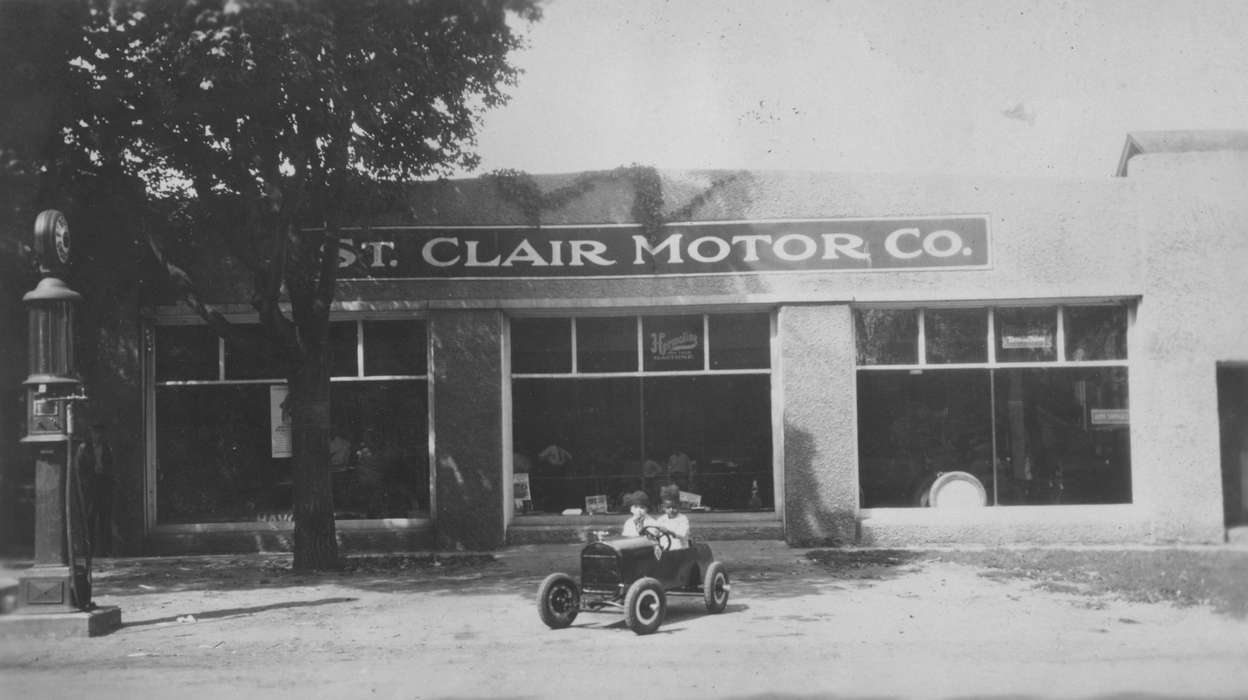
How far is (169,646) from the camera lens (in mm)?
9430

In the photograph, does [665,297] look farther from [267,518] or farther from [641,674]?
[641,674]

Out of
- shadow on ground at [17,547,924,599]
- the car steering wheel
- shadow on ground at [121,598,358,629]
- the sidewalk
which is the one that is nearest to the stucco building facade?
→ the sidewalk

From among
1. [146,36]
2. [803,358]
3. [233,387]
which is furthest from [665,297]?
[146,36]

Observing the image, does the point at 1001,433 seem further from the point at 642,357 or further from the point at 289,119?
the point at 289,119

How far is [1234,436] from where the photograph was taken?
1533 cm

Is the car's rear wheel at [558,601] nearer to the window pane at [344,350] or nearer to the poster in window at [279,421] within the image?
the window pane at [344,350]

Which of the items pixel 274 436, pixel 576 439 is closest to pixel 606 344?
pixel 576 439

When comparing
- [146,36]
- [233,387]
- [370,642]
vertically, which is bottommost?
[370,642]

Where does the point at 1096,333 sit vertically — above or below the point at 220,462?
above

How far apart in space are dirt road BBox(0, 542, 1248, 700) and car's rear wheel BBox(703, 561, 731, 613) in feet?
0.47

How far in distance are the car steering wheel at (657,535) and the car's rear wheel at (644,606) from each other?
0.57 meters

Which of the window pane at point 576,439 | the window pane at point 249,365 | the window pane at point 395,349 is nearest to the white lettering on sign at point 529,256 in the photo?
the window pane at point 395,349

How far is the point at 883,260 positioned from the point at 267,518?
31.4 feet

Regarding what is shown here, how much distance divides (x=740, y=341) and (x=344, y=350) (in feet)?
18.9
